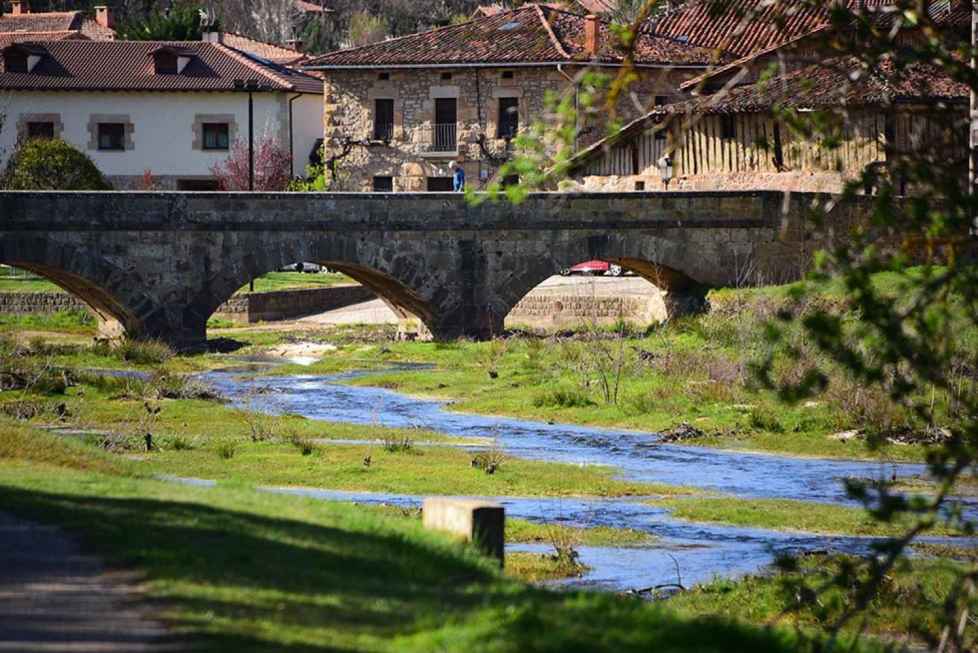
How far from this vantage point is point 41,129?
62.9 metres

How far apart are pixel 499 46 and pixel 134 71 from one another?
45.7 ft

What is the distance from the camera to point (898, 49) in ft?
35.6

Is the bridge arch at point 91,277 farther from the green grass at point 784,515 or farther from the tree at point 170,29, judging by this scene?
the tree at point 170,29

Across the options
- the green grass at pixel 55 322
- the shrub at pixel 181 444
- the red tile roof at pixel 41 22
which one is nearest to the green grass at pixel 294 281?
the green grass at pixel 55 322

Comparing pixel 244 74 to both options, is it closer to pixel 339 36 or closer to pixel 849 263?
pixel 339 36

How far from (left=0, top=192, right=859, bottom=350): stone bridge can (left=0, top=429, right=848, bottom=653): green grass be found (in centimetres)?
2512

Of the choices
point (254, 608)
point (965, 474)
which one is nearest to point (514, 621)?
point (254, 608)

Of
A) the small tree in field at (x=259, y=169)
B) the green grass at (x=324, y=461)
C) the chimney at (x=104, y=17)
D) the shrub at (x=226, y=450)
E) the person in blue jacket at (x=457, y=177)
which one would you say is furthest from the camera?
the chimney at (x=104, y=17)

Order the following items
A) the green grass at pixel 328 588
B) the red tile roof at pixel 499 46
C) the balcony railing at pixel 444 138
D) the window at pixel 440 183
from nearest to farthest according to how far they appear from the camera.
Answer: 1. the green grass at pixel 328 588
2. the red tile roof at pixel 499 46
3. the balcony railing at pixel 444 138
4. the window at pixel 440 183

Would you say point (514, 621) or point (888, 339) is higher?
point (888, 339)

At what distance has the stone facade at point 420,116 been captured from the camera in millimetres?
55469

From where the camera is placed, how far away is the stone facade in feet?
182

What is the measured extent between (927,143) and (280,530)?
420cm

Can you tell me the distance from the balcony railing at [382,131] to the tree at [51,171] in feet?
29.0
